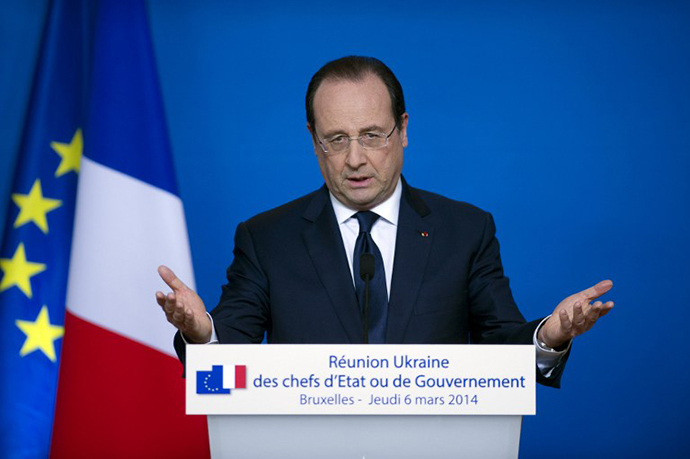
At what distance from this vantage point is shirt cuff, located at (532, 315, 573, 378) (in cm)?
169

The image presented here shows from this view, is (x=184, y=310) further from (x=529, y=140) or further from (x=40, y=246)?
(x=529, y=140)

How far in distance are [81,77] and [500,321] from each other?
5.98ft

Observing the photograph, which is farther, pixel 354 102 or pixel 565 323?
pixel 354 102

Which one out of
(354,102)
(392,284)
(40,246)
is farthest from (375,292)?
(40,246)

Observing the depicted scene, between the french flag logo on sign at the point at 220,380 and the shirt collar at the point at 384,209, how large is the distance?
0.89 m

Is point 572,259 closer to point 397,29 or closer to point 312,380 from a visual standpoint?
point 397,29

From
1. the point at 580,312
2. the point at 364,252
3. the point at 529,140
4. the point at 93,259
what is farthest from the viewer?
the point at 529,140

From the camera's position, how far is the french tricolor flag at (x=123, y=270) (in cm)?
276

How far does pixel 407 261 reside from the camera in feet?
6.74

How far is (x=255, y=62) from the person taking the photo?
340 centimetres

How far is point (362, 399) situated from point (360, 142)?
91 centimetres

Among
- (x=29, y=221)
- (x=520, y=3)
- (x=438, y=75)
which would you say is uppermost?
(x=520, y=3)

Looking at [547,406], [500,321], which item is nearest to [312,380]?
[500,321]

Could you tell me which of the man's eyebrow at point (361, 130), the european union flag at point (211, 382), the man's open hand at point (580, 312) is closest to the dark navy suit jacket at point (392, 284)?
the man's eyebrow at point (361, 130)
